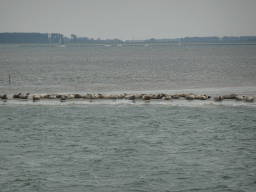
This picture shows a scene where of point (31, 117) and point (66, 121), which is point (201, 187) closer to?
point (66, 121)

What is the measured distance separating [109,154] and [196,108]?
35.9 feet

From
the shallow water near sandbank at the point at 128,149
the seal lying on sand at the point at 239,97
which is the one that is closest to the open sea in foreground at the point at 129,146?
the shallow water near sandbank at the point at 128,149

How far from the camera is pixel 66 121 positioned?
22.3 m

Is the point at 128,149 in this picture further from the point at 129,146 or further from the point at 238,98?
the point at 238,98

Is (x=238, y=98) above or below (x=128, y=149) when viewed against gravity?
above

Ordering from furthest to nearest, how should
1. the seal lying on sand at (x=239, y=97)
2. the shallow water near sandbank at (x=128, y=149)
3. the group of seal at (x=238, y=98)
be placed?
1. the seal lying on sand at (x=239, y=97)
2. the group of seal at (x=238, y=98)
3. the shallow water near sandbank at (x=128, y=149)

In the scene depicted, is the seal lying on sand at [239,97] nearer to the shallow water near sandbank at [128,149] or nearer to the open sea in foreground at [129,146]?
the open sea in foreground at [129,146]

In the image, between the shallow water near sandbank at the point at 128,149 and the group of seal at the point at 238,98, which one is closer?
the shallow water near sandbank at the point at 128,149

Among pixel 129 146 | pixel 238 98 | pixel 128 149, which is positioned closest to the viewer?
pixel 128 149

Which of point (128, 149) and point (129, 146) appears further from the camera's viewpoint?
point (129, 146)

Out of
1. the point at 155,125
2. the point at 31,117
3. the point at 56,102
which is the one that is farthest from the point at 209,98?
the point at 31,117

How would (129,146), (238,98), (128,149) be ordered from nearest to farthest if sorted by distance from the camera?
(128,149) < (129,146) < (238,98)

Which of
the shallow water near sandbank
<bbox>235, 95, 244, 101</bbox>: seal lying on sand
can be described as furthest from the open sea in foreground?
<bbox>235, 95, 244, 101</bbox>: seal lying on sand

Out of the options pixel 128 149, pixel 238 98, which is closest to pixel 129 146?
pixel 128 149
